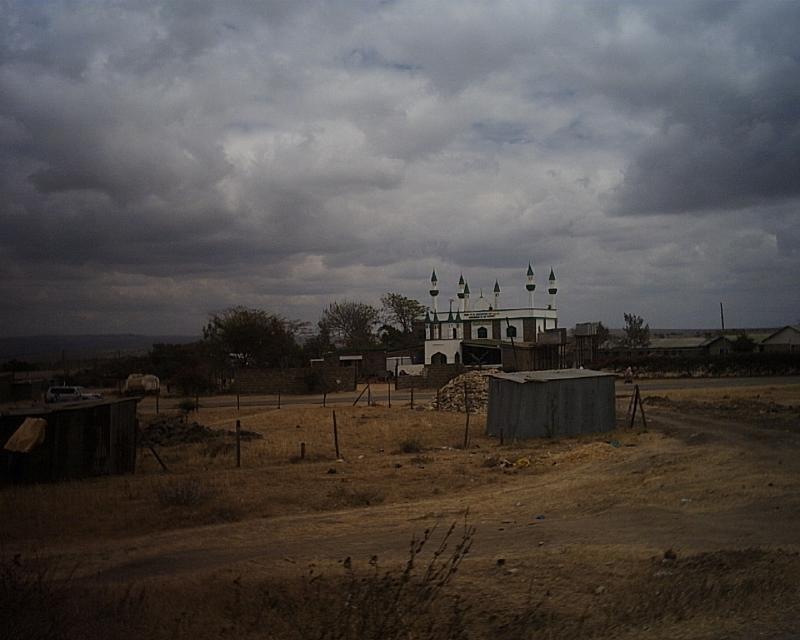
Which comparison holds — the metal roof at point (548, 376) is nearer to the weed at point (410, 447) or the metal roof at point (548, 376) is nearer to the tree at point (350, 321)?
the weed at point (410, 447)

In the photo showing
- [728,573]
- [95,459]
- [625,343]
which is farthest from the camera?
[625,343]

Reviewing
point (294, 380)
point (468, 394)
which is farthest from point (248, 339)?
point (468, 394)

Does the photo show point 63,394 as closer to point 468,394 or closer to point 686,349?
point 468,394

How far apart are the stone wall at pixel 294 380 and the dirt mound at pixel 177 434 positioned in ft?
101

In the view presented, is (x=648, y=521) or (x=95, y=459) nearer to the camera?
(x=648, y=521)

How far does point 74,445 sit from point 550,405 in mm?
15424

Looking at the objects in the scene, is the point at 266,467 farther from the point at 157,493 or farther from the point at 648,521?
the point at 648,521

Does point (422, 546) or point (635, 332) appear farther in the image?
point (635, 332)

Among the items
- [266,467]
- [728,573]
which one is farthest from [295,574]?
[266,467]

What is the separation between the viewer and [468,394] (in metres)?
38.7

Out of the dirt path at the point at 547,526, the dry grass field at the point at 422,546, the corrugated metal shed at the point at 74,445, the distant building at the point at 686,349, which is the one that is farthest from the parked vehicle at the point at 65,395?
the distant building at the point at 686,349

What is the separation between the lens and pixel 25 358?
70.0 m

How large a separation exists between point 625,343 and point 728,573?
364 feet

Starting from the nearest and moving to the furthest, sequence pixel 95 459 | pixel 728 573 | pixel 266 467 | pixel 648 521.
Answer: pixel 728 573, pixel 648 521, pixel 95 459, pixel 266 467
